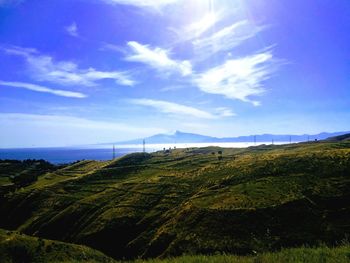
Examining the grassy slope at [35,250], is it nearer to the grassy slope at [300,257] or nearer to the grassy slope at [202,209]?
the grassy slope at [202,209]

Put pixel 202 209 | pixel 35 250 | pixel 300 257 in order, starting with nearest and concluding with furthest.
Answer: pixel 300 257, pixel 35 250, pixel 202 209

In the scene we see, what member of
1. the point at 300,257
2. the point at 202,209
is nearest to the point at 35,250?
the point at 202,209

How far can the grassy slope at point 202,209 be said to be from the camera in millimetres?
58094

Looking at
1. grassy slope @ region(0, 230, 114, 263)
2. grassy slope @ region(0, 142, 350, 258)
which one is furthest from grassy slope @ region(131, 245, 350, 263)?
grassy slope @ region(0, 230, 114, 263)

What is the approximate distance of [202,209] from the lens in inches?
2837

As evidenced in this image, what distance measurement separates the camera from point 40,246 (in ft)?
193

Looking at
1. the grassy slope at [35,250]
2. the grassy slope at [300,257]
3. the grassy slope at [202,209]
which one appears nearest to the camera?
the grassy slope at [300,257]

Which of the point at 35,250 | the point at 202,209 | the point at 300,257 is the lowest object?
the point at 35,250

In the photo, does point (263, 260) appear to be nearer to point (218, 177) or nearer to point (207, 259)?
point (207, 259)

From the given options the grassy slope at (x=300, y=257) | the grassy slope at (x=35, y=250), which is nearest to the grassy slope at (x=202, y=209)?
the grassy slope at (x=35, y=250)

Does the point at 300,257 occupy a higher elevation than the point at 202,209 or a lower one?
higher

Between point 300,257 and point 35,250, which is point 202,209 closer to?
point 35,250

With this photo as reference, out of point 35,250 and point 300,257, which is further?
point 35,250

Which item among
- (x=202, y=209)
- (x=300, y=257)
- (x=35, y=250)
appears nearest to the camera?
(x=300, y=257)
